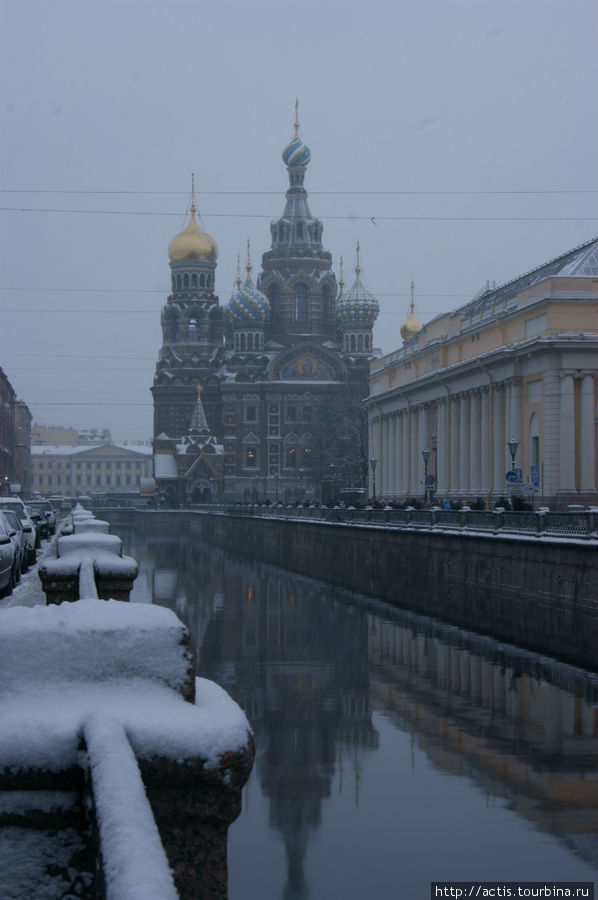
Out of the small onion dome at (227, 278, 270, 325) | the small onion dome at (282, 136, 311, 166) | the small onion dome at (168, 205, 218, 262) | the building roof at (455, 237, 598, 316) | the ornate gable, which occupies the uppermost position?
the small onion dome at (282, 136, 311, 166)

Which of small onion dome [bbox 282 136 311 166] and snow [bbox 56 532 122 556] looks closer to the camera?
snow [bbox 56 532 122 556]

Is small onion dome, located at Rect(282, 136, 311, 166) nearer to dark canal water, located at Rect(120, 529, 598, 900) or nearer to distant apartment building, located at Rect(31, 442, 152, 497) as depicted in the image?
distant apartment building, located at Rect(31, 442, 152, 497)

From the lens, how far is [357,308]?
117000 mm

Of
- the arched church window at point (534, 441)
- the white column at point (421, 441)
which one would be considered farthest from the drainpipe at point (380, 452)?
the arched church window at point (534, 441)

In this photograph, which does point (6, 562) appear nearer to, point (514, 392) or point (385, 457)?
point (514, 392)

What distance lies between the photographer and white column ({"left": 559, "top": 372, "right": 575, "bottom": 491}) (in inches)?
1705

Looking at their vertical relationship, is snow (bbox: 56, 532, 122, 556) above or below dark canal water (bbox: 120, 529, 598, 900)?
above

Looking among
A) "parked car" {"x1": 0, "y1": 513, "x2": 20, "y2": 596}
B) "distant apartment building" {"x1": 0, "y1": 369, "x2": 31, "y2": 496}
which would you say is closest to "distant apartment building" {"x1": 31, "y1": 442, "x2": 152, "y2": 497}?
"distant apartment building" {"x1": 0, "y1": 369, "x2": 31, "y2": 496}

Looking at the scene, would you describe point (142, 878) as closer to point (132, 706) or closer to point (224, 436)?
point (132, 706)

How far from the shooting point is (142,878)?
2225 millimetres

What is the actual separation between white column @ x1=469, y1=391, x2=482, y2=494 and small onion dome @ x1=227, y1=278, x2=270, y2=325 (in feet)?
203

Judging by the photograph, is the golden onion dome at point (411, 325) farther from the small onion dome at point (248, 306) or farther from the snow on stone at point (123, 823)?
the snow on stone at point (123, 823)

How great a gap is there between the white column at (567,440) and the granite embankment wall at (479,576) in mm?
7901

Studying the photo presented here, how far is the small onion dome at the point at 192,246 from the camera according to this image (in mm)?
117938
